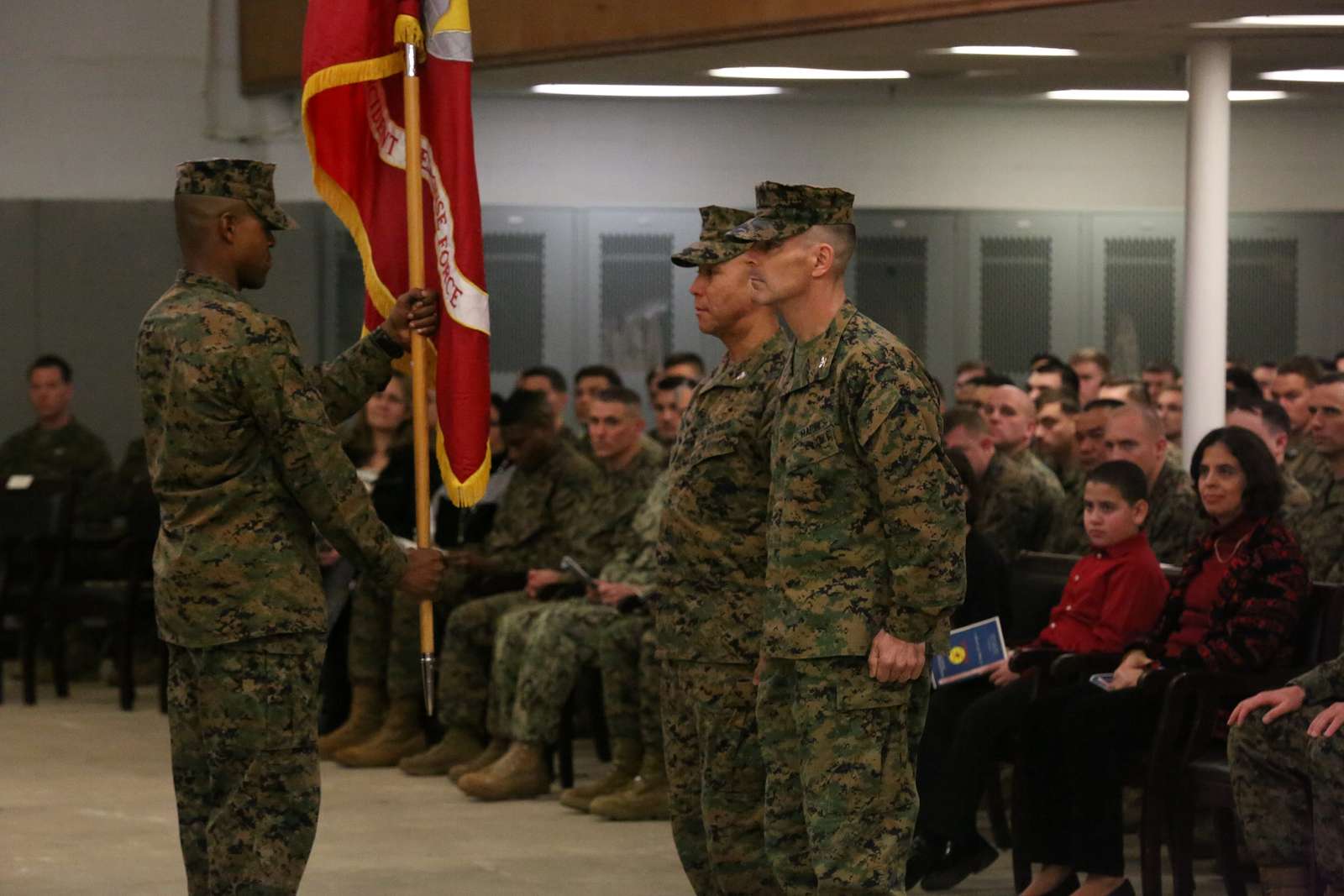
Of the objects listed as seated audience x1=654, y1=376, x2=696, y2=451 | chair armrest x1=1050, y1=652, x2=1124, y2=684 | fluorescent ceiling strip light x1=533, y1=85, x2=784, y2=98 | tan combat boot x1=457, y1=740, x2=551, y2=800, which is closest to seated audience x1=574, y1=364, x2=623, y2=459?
seated audience x1=654, y1=376, x2=696, y2=451

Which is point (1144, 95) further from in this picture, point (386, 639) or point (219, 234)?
point (219, 234)

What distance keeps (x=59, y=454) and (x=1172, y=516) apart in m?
5.81

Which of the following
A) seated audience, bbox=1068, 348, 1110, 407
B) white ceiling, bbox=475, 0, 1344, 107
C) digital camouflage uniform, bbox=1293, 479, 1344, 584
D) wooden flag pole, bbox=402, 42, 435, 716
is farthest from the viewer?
seated audience, bbox=1068, 348, 1110, 407

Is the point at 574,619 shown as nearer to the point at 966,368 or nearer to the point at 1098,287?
the point at 966,368

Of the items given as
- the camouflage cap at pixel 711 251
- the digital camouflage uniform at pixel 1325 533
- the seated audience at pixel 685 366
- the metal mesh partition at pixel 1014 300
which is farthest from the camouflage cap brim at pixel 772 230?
the metal mesh partition at pixel 1014 300

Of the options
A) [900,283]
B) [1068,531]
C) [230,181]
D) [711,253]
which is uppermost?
[900,283]

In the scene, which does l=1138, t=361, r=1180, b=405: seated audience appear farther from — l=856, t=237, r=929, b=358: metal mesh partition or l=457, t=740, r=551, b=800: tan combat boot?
l=457, t=740, r=551, b=800: tan combat boot

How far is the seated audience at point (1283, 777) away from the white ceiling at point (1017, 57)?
118 inches

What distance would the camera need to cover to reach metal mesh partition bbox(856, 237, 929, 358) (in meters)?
11.2

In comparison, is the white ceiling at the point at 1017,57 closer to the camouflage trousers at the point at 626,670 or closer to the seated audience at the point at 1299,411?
the seated audience at the point at 1299,411

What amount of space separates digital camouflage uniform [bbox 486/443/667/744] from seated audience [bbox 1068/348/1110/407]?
3.44 m

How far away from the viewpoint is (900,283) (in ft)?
36.9

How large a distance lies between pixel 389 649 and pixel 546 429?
1.07 metres

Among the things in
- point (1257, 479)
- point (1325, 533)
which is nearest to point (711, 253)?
point (1257, 479)
